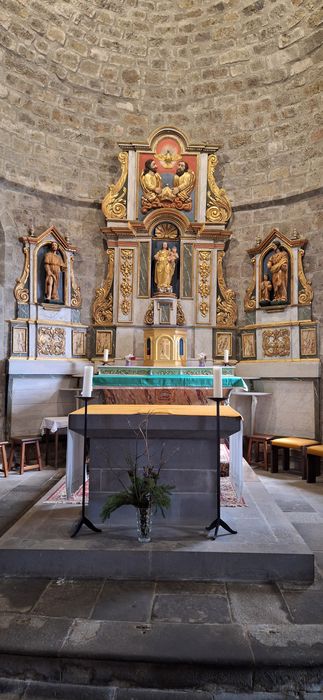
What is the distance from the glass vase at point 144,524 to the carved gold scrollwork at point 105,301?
21.3 ft

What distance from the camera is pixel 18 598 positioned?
331 centimetres

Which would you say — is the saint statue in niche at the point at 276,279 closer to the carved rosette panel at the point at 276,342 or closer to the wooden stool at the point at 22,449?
the carved rosette panel at the point at 276,342

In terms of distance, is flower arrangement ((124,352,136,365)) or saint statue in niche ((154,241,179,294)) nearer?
flower arrangement ((124,352,136,365))

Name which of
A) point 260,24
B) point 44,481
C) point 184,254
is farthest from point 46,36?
point 44,481

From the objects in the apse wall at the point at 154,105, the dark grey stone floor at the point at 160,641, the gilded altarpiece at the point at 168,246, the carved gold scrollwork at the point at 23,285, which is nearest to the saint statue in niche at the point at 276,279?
the apse wall at the point at 154,105

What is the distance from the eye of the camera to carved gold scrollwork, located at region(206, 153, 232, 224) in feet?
32.9

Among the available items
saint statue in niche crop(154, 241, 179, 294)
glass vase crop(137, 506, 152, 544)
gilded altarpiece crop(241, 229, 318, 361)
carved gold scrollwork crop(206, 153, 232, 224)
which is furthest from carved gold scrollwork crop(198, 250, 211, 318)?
glass vase crop(137, 506, 152, 544)

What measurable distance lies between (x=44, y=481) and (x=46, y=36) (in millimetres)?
8755

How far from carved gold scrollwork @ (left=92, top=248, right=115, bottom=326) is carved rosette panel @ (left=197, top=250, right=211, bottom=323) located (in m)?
1.87

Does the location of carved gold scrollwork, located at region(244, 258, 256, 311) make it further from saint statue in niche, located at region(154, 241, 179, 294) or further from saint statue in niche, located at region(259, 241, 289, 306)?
saint statue in niche, located at region(154, 241, 179, 294)

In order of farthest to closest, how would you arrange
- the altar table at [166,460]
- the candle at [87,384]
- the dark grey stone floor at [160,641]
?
the altar table at [166,460] → the candle at [87,384] → the dark grey stone floor at [160,641]

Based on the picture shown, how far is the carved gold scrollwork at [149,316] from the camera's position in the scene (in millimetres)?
9789

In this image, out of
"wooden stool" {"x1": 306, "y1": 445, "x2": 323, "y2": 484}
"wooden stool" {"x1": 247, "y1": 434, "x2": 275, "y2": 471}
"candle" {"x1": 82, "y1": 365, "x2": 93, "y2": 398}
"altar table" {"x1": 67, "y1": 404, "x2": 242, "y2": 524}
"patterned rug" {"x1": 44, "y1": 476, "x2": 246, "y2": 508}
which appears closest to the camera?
"candle" {"x1": 82, "y1": 365, "x2": 93, "y2": 398}

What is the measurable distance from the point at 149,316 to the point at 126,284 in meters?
0.84
